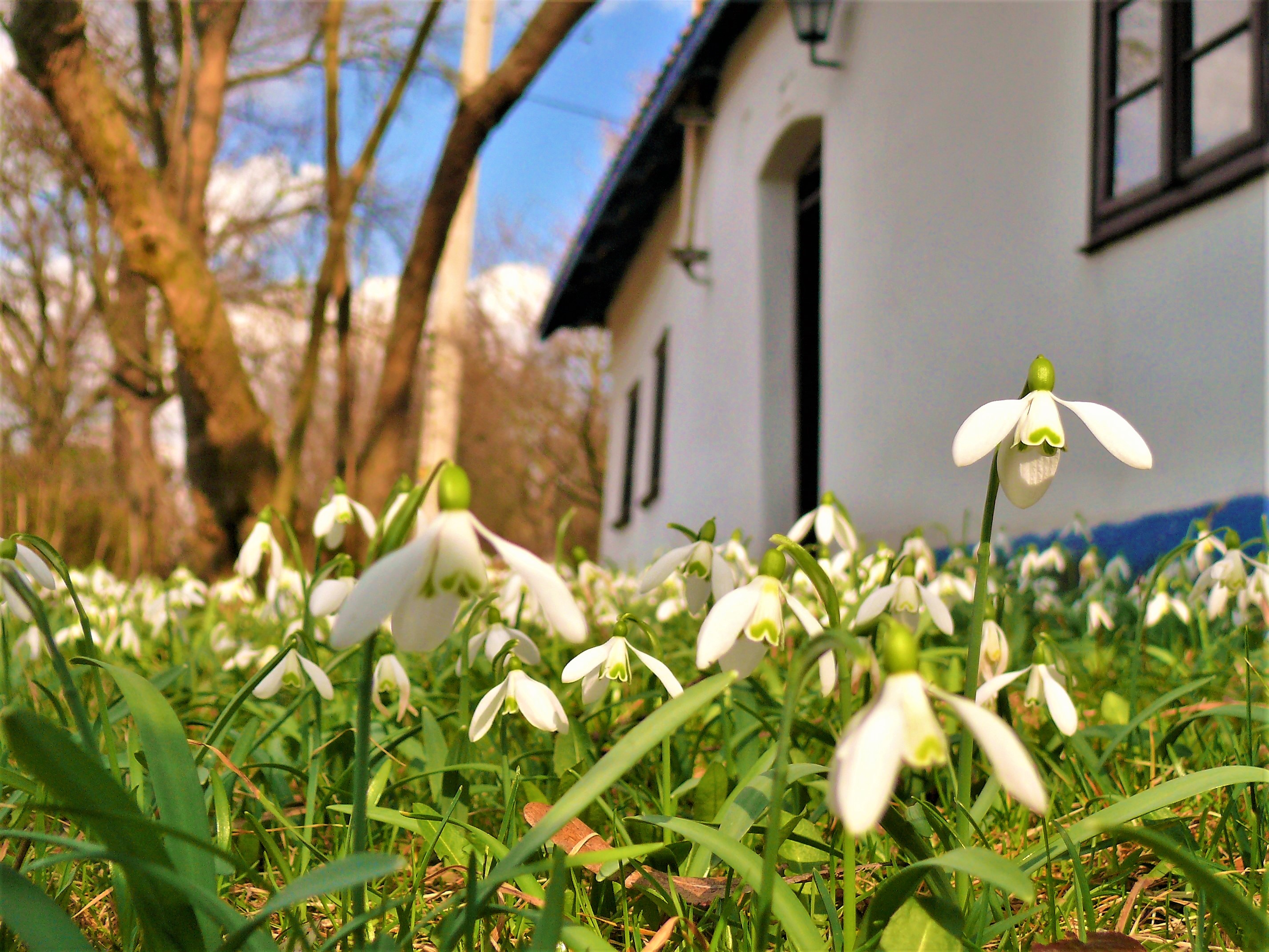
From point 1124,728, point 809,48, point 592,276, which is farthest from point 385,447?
point 592,276

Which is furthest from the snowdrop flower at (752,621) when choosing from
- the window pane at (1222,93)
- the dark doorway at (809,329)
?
the dark doorway at (809,329)

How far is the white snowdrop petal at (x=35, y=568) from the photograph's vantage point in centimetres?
99

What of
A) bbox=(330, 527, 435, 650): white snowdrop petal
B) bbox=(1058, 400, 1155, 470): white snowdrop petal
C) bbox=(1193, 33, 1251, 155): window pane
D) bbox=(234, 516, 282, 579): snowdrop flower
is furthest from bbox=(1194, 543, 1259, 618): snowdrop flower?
bbox=(1193, 33, 1251, 155): window pane

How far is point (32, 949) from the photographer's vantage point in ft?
2.46

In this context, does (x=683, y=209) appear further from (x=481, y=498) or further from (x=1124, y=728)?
(x=481, y=498)

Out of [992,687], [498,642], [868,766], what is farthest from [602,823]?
[868,766]

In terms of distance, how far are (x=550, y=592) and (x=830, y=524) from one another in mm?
1146

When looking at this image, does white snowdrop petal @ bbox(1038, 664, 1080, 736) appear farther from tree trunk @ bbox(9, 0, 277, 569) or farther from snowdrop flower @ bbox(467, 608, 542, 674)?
tree trunk @ bbox(9, 0, 277, 569)

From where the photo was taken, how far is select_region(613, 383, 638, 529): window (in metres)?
11.4

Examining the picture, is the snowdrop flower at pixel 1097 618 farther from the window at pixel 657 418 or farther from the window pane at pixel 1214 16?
the window at pixel 657 418

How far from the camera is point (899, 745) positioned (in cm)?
57

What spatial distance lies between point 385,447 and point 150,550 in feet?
17.8

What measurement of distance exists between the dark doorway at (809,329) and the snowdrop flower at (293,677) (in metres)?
5.31

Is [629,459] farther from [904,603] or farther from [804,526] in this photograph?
[904,603]
